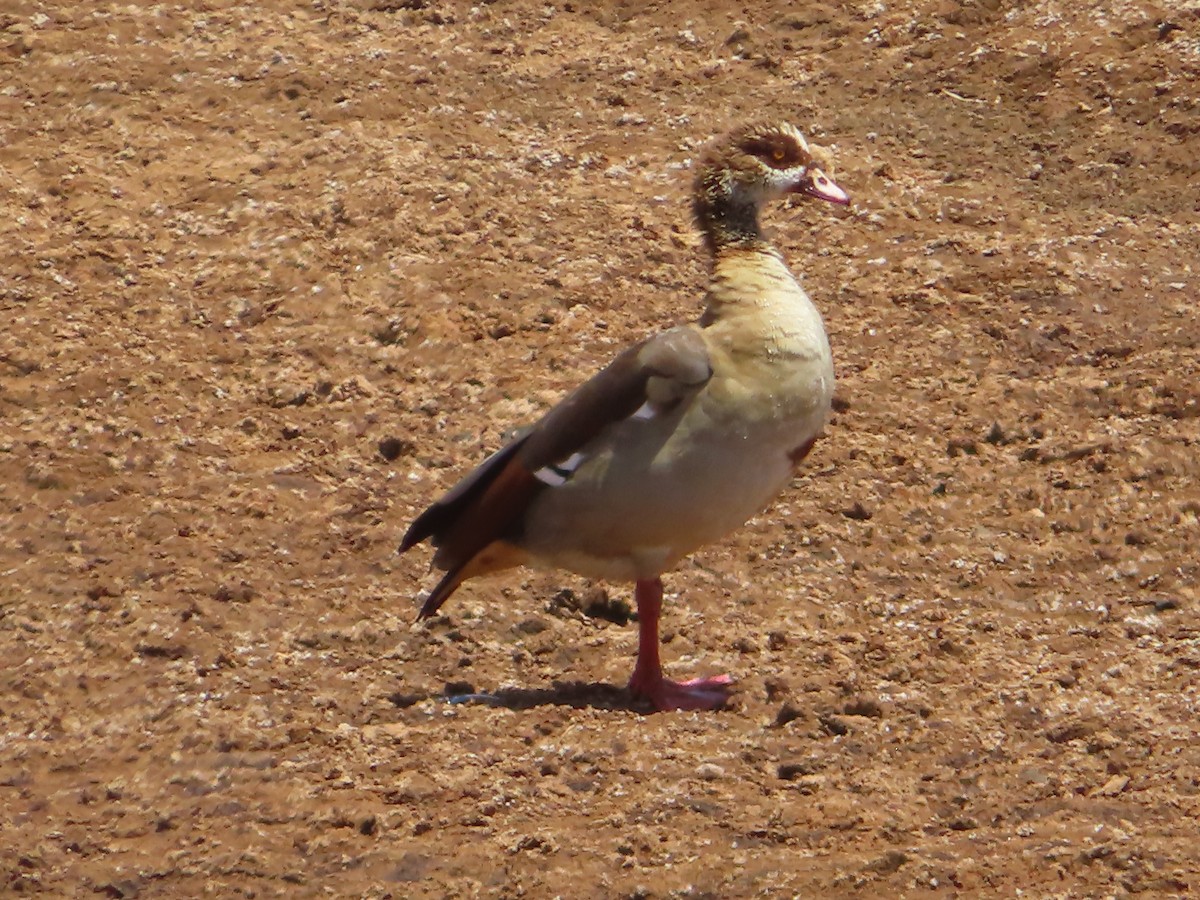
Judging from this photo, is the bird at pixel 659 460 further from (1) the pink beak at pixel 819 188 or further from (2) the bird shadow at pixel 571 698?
(1) the pink beak at pixel 819 188

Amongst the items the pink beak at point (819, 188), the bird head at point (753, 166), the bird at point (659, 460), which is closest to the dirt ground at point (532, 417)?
the bird at point (659, 460)

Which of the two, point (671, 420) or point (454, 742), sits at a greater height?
point (671, 420)

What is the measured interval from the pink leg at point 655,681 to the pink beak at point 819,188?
159 centimetres

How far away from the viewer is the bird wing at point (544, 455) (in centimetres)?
613

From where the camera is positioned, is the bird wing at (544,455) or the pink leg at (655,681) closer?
the bird wing at (544,455)

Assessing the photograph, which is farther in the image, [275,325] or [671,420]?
[275,325]

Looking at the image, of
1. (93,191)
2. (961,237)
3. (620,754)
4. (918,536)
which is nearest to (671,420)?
(620,754)

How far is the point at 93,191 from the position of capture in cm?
941

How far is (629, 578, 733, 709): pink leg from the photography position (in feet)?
20.4

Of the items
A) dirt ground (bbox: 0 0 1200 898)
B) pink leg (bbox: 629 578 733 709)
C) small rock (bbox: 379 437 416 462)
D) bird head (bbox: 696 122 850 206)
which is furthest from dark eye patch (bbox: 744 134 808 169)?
small rock (bbox: 379 437 416 462)

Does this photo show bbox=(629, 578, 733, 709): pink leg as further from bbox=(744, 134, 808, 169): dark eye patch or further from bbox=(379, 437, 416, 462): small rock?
bbox=(379, 437, 416, 462): small rock

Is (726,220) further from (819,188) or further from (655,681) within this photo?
(655,681)

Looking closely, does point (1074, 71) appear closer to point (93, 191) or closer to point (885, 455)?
point (885, 455)

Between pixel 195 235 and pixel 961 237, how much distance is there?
3541 mm
